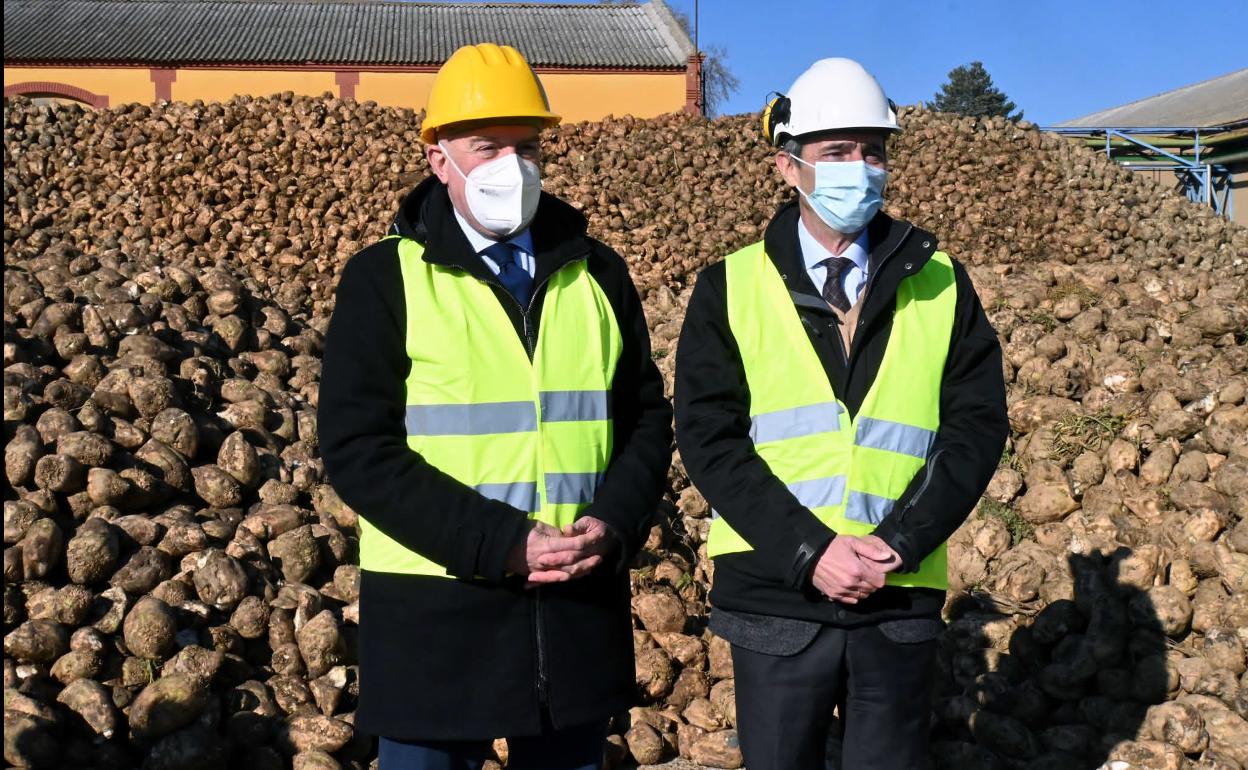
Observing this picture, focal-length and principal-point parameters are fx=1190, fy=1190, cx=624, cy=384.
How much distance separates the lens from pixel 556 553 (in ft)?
7.25

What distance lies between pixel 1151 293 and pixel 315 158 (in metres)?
7.72

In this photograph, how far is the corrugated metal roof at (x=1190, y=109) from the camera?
21203 mm

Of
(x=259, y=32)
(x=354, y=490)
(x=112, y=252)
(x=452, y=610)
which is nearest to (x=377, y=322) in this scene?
(x=354, y=490)

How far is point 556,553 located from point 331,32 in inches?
755

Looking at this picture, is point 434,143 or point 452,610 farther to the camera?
point 434,143

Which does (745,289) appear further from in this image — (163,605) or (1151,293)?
(1151,293)

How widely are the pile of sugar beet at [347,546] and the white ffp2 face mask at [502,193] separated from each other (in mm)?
2027

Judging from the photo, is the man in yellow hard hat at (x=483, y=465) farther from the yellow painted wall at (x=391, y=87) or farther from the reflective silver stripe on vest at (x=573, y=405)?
the yellow painted wall at (x=391, y=87)

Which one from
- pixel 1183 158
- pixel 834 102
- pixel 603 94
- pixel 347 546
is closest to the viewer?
pixel 834 102

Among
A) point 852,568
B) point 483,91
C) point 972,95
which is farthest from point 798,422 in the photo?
point 972,95

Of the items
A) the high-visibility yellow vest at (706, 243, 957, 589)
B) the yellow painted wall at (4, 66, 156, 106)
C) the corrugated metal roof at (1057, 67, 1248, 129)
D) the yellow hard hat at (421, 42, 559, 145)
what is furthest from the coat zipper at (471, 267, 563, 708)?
the corrugated metal roof at (1057, 67, 1248, 129)

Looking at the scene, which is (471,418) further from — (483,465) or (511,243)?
(511,243)

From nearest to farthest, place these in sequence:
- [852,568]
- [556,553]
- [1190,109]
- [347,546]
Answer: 1. [556,553]
2. [852,568]
3. [347,546]
4. [1190,109]

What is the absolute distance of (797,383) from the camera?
2.47m
